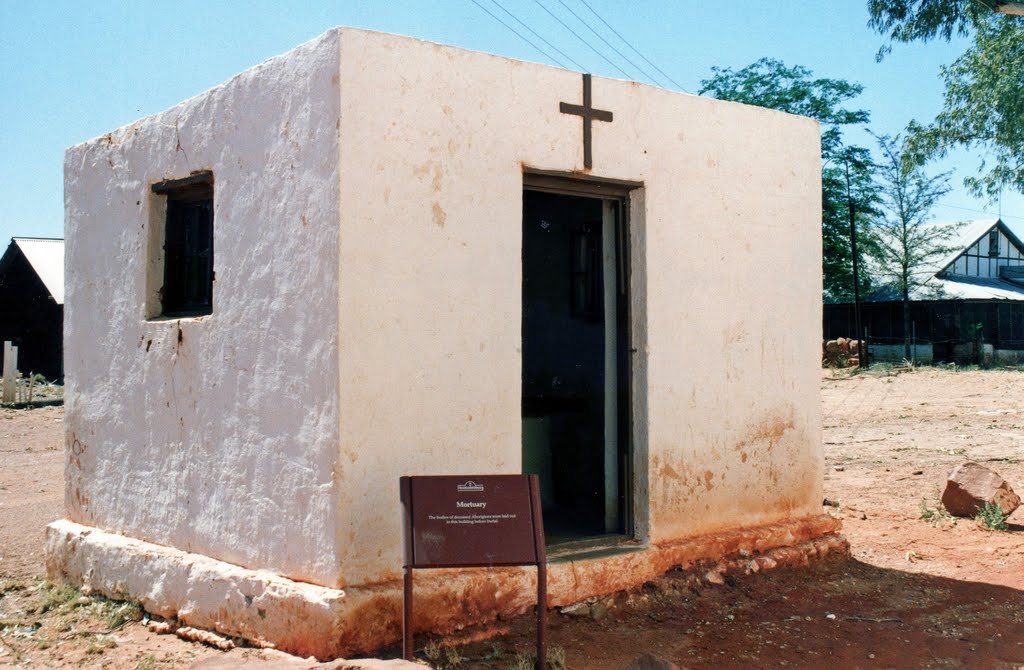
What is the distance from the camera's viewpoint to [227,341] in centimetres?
502

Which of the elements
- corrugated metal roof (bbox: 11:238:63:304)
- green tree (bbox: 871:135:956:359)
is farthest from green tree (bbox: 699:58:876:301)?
corrugated metal roof (bbox: 11:238:63:304)

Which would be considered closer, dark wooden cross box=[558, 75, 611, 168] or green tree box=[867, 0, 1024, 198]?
dark wooden cross box=[558, 75, 611, 168]

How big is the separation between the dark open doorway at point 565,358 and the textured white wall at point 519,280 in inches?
32.0

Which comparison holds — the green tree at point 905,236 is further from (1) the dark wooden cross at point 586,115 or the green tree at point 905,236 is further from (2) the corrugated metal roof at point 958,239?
(1) the dark wooden cross at point 586,115

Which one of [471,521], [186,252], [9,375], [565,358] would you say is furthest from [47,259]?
[471,521]

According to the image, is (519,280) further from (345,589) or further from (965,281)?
(965,281)

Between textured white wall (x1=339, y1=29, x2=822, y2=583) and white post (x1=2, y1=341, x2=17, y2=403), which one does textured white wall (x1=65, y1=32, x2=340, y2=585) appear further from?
white post (x1=2, y1=341, x2=17, y2=403)

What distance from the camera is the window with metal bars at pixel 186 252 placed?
5.59 metres

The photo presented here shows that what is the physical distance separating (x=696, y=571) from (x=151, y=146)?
422cm

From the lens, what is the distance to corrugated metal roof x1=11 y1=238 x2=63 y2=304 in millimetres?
24208

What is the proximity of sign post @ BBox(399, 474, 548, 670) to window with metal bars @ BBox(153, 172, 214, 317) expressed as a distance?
222 centimetres

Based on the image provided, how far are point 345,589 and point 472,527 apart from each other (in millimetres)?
705

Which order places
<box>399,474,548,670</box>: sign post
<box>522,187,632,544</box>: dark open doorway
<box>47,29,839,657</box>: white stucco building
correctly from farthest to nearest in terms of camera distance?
<box>522,187,632,544</box>: dark open doorway → <box>47,29,839,657</box>: white stucco building → <box>399,474,548,670</box>: sign post

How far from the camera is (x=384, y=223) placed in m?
4.47
